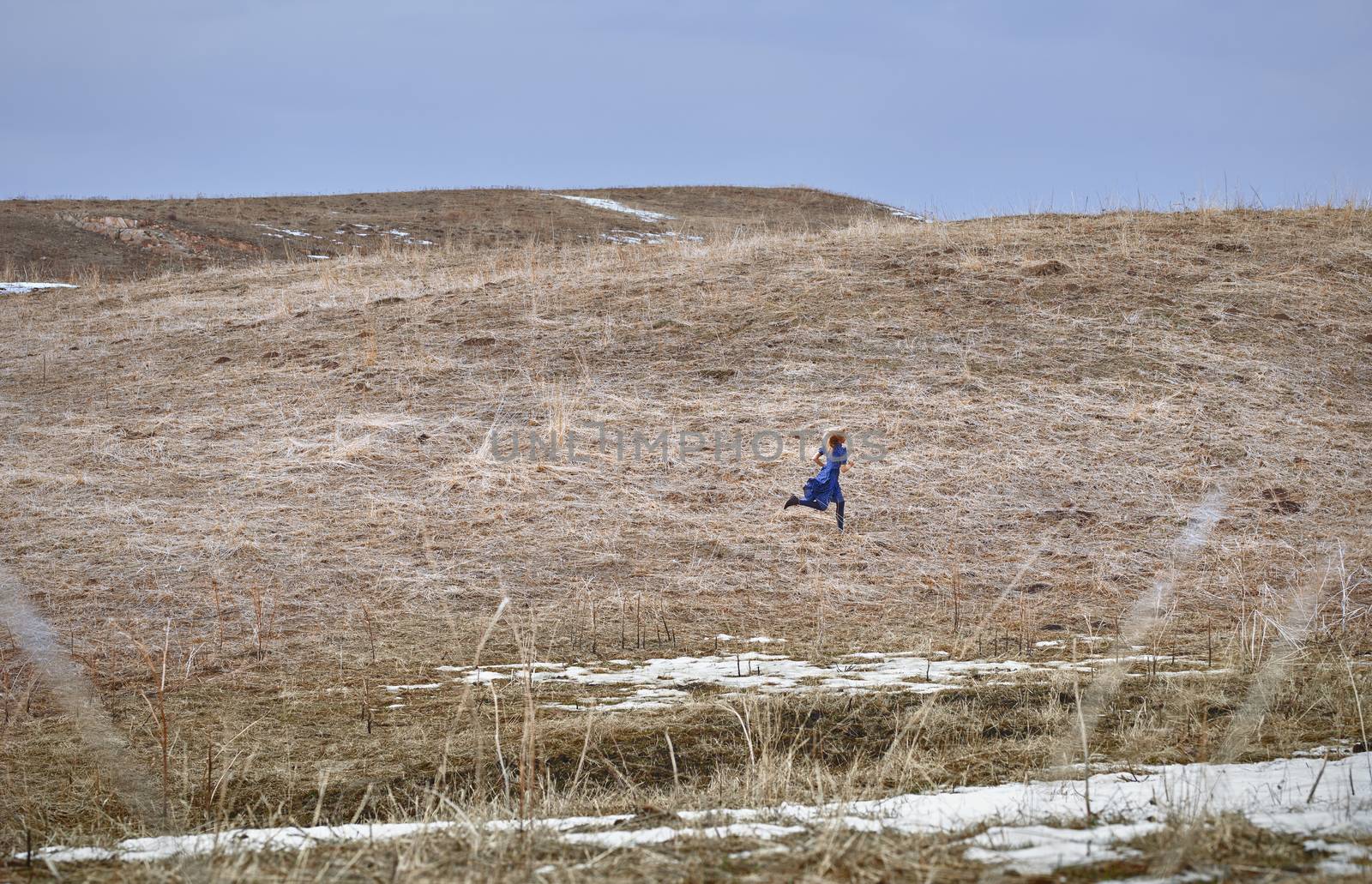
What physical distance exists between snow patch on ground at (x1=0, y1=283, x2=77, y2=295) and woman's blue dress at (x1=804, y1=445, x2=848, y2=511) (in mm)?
20149

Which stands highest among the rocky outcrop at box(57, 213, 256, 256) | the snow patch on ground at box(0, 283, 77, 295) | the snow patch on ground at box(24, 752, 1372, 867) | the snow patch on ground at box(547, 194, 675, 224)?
the snow patch on ground at box(547, 194, 675, 224)

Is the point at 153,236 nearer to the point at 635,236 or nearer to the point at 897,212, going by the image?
the point at 635,236

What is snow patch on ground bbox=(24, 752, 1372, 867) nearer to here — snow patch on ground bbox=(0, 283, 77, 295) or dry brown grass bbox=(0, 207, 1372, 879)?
dry brown grass bbox=(0, 207, 1372, 879)

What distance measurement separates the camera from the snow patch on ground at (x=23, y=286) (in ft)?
74.5

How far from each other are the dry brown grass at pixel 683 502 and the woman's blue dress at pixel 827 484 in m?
0.70

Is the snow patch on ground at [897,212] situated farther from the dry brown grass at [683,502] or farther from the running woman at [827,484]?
the running woman at [827,484]

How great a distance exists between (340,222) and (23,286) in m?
16.6

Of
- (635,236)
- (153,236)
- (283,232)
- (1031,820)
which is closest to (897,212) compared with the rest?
(635,236)

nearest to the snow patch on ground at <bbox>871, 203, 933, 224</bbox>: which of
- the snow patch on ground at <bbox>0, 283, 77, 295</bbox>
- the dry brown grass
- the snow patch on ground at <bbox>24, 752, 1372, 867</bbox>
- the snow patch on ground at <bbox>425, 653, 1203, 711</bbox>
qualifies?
the dry brown grass

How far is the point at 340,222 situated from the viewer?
3922 centimetres

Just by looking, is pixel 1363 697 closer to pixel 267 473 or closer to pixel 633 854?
pixel 633 854

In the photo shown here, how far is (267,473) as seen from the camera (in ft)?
39.2

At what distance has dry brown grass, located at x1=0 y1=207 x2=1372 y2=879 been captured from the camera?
4887 millimetres

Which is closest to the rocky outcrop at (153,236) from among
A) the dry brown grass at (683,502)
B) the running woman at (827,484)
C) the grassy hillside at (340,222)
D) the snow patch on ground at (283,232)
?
the grassy hillside at (340,222)
